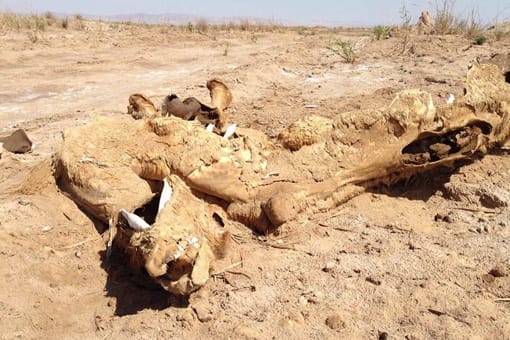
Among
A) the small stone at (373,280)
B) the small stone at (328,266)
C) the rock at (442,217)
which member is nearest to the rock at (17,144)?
the small stone at (328,266)

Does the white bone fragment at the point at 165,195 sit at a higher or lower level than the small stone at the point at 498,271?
higher

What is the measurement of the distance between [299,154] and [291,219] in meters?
0.47

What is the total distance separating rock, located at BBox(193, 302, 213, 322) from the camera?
8.41 ft

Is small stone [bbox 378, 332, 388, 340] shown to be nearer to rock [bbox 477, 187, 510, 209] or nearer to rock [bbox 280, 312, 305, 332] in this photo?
rock [bbox 280, 312, 305, 332]

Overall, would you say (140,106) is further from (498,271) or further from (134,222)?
(498,271)

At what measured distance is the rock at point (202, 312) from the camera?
2.56m

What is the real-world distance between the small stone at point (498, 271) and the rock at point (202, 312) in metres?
1.54

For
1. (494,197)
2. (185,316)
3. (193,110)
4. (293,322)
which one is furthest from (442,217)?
(193,110)

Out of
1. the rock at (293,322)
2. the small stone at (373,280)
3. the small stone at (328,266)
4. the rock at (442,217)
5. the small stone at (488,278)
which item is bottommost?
the rock at (293,322)

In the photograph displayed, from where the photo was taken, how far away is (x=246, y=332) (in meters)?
2.43

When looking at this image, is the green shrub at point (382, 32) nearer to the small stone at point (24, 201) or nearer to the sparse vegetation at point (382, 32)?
the sparse vegetation at point (382, 32)

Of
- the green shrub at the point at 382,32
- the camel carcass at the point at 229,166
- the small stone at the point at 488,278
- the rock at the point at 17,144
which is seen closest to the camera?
the small stone at the point at 488,278

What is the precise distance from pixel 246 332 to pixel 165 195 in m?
0.92

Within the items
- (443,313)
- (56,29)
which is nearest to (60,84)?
(443,313)
